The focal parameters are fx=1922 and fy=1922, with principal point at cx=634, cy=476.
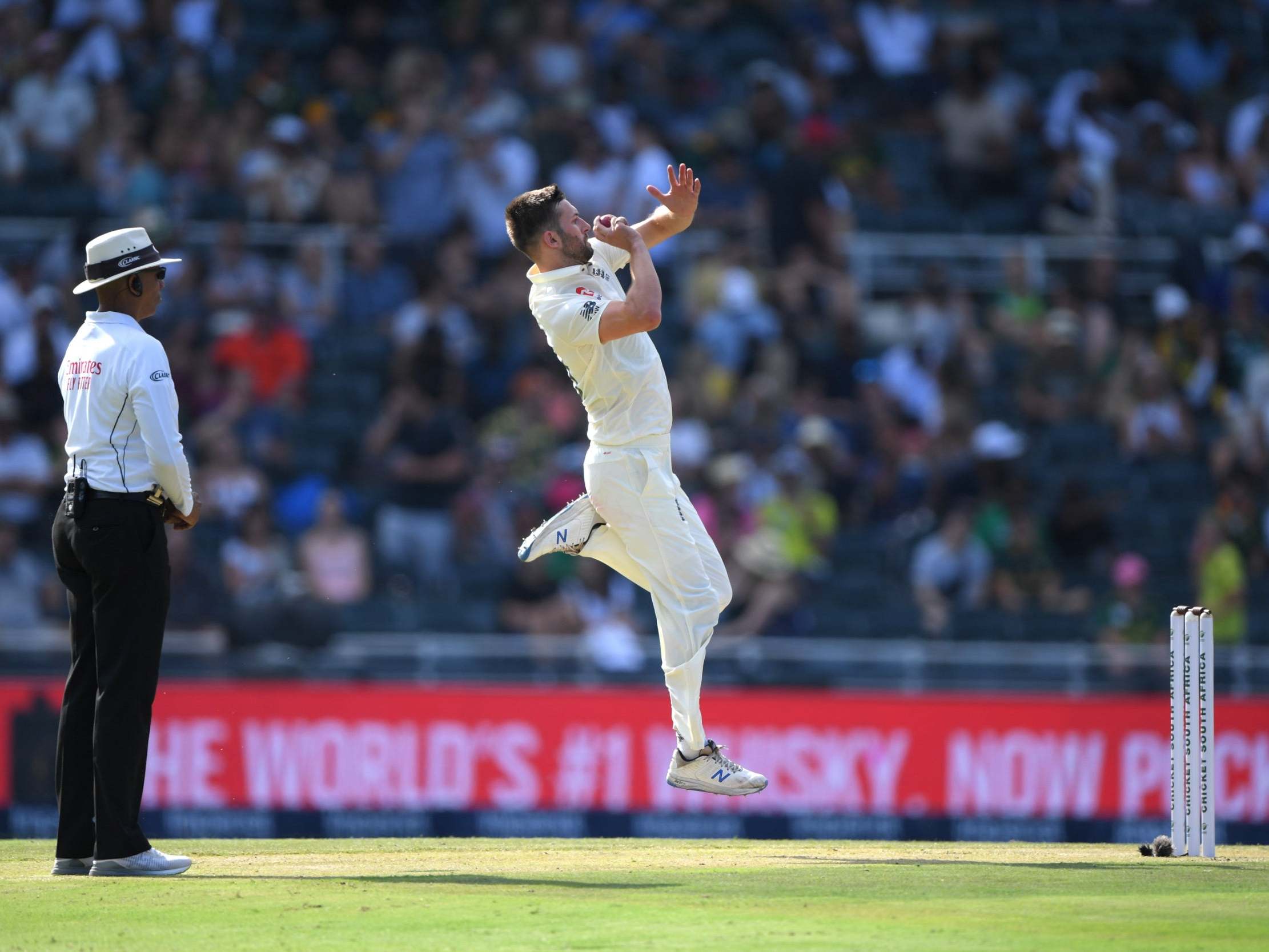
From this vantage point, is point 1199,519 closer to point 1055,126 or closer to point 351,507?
point 1055,126

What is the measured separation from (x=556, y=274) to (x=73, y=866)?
3.27 meters

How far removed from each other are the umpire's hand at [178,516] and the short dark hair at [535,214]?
72.5 inches

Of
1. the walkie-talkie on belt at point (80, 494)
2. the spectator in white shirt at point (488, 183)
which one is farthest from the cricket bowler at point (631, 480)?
the spectator in white shirt at point (488, 183)

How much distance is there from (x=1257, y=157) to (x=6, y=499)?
12728mm

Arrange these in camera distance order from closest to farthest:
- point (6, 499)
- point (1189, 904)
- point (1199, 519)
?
point (1189, 904), point (6, 499), point (1199, 519)

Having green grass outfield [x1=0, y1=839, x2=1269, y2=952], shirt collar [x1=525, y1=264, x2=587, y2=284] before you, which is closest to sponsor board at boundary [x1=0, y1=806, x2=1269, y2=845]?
green grass outfield [x1=0, y1=839, x2=1269, y2=952]

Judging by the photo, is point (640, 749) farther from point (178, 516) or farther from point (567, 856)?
point (178, 516)

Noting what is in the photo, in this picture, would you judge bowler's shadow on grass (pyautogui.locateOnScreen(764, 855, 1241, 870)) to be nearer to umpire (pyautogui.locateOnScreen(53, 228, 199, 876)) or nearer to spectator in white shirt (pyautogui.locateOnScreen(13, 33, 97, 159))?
umpire (pyautogui.locateOnScreen(53, 228, 199, 876))

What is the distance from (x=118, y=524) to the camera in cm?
766

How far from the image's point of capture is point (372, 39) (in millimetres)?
19094

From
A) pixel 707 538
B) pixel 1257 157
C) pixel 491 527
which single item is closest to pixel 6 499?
pixel 491 527

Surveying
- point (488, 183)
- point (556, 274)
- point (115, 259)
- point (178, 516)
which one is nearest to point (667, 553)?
point (556, 274)

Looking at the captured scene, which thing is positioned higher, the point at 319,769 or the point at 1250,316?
the point at 1250,316

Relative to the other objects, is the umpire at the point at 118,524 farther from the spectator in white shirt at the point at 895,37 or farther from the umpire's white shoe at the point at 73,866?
the spectator in white shirt at the point at 895,37
